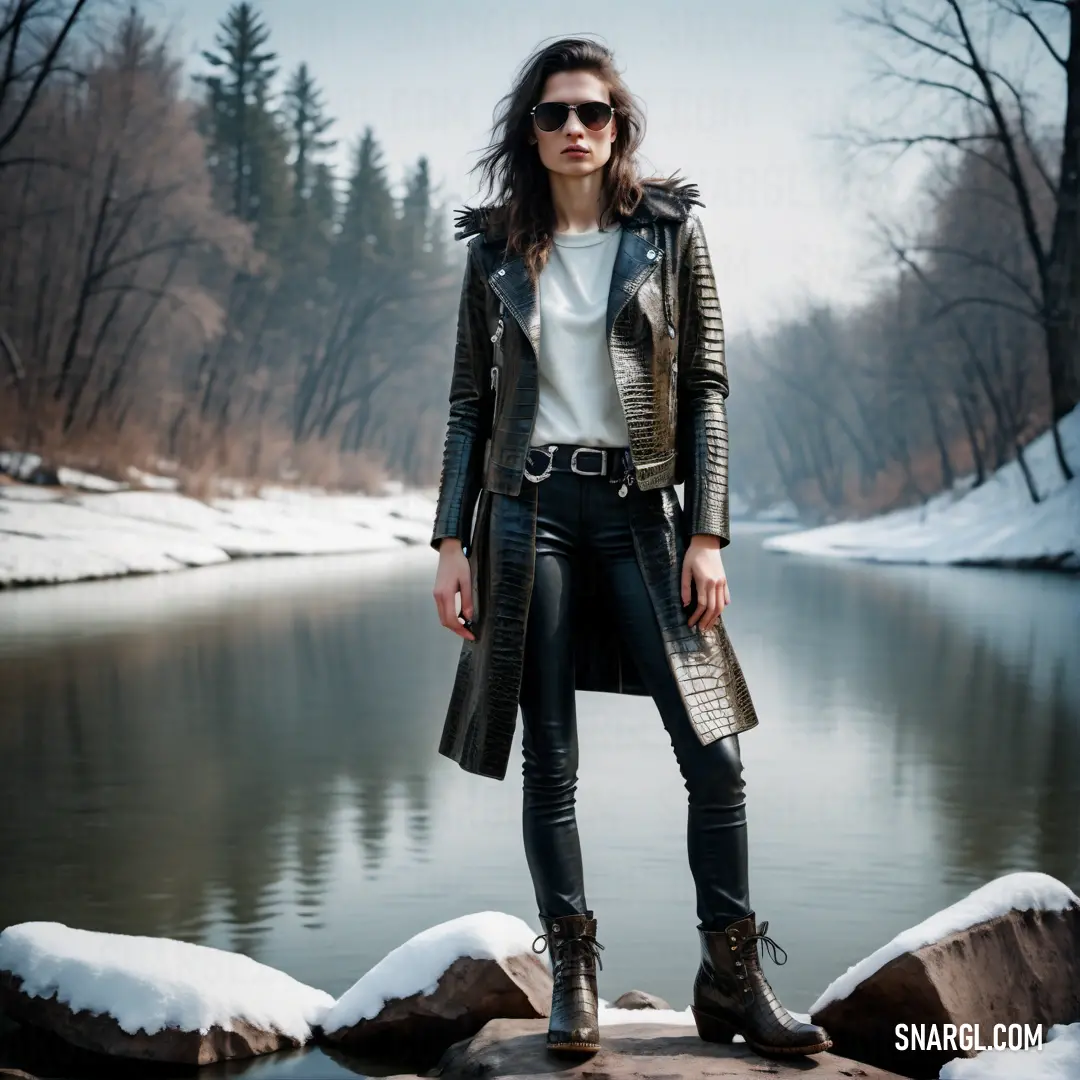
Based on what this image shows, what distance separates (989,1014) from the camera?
3.01 meters

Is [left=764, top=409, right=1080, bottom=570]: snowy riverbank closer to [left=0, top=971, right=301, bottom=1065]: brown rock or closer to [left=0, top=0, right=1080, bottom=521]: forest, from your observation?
[left=0, top=0, right=1080, bottom=521]: forest

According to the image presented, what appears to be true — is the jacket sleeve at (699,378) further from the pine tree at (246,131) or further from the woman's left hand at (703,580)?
the pine tree at (246,131)

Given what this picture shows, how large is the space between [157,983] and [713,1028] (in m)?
1.10

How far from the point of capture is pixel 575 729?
288 cm

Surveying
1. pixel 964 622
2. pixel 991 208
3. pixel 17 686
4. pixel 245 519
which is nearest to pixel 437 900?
pixel 17 686

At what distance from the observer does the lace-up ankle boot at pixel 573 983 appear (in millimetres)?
2842

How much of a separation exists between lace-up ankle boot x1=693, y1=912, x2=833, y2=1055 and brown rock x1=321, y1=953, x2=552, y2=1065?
48 cm

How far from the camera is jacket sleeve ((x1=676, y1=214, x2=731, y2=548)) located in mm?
2988

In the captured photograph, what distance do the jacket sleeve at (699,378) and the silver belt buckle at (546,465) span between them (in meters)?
0.27

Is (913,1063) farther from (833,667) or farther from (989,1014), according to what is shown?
(833,667)

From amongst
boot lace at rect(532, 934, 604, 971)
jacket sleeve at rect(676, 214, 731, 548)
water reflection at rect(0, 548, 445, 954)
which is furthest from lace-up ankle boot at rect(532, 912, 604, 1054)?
water reflection at rect(0, 548, 445, 954)

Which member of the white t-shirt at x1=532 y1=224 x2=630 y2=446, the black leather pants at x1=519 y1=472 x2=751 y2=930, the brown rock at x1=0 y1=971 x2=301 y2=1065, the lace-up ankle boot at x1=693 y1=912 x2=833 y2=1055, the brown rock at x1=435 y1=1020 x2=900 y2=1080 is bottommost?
the brown rock at x1=0 y1=971 x2=301 y2=1065

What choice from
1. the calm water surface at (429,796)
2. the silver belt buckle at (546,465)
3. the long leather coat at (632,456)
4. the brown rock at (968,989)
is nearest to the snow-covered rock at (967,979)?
the brown rock at (968,989)

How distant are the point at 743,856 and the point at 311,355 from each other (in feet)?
136
